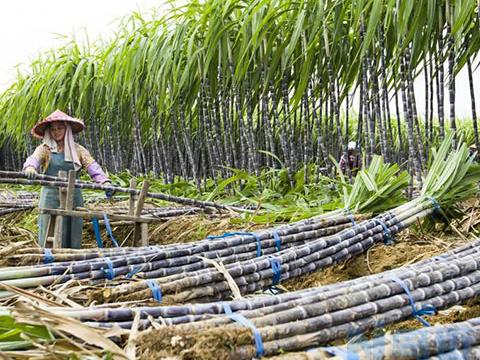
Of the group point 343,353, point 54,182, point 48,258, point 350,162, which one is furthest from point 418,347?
point 350,162

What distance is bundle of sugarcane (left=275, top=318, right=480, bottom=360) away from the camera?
3.08 feet

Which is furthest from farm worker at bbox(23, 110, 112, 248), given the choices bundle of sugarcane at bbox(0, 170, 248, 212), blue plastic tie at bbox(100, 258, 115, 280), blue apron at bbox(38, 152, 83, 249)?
blue plastic tie at bbox(100, 258, 115, 280)

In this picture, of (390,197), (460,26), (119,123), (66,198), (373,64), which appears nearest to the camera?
(460,26)


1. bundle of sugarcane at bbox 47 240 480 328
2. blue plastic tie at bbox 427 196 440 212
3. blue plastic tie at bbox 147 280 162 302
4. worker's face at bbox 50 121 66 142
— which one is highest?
worker's face at bbox 50 121 66 142

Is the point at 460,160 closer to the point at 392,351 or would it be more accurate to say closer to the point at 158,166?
the point at 392,351

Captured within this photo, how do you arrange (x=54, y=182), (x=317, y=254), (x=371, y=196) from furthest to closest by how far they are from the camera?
(x=54, y=182) → (x=371, y=196) → (x=317, y=254)

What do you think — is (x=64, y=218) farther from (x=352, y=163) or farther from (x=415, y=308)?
(x=352, y=163)

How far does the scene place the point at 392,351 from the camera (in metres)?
0.95

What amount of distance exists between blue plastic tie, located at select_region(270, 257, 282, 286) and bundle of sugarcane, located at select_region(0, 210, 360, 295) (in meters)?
0.15

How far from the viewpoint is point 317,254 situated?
1893 mm

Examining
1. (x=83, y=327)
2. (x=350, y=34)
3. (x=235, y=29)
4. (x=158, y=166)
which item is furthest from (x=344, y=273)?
(x=158, y=166)

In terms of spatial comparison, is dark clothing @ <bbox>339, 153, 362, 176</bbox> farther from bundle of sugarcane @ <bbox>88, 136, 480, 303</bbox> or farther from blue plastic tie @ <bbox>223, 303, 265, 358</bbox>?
blue plastic tie @ <bbox>223, 303, 265, 358</bbox>

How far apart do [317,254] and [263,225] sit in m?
0.69

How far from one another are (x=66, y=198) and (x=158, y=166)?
3477 millimetres
